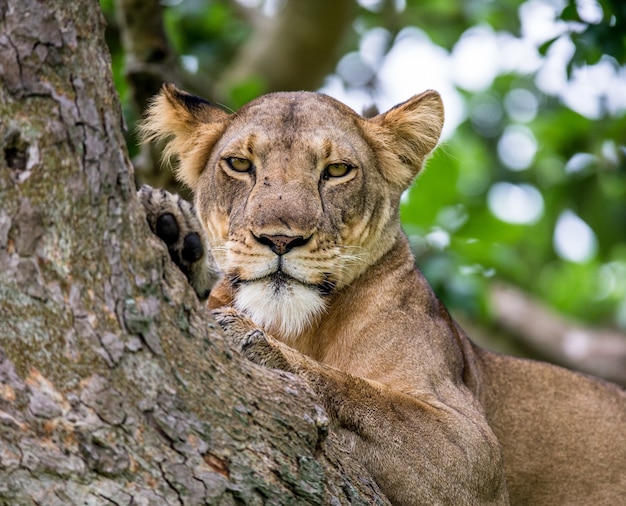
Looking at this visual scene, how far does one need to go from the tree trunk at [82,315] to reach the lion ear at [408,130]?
3.04 metres

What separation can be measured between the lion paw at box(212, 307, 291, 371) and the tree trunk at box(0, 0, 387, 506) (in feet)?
3.03

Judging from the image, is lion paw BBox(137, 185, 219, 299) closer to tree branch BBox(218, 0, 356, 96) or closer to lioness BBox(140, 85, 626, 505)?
lioness BBox(140, 85, 626, 505)

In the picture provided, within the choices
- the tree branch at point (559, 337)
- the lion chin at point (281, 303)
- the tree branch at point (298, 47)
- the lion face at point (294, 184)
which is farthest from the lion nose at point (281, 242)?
the tree branch at point (559, 337)

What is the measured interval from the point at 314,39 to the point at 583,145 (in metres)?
3.36

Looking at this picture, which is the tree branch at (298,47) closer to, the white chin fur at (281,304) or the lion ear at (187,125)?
the lion ear at (187,125)

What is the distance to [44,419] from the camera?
12.3 ft

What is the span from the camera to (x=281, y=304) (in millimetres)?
5926

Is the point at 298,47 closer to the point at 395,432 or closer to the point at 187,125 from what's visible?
Result: the point at 187,125

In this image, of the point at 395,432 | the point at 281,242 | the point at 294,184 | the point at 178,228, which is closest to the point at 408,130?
the point at 294,184

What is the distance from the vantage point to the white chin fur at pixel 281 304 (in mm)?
5906

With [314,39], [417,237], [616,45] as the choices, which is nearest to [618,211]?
[417,237]

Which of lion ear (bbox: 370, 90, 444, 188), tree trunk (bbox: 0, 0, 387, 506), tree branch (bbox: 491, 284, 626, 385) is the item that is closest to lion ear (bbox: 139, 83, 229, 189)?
lion ear (bbox: 370, 90, 444, 188)

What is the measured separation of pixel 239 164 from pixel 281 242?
35.0 inches

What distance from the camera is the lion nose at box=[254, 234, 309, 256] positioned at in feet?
18.9
